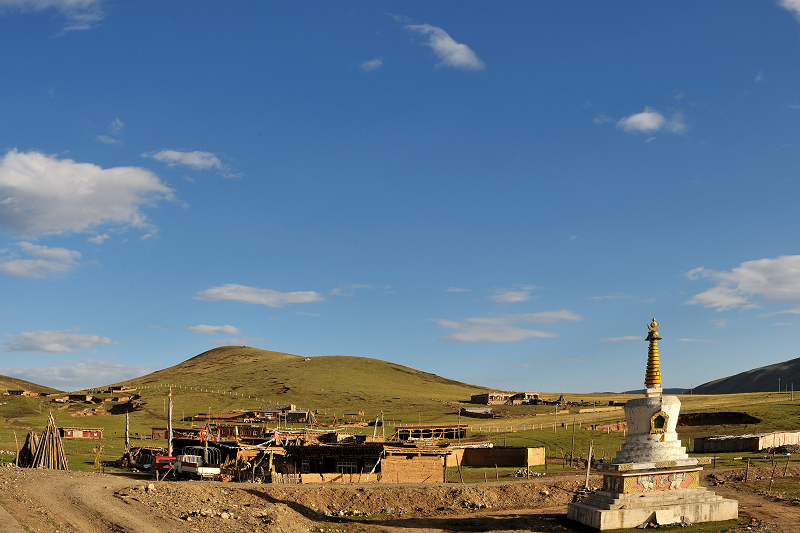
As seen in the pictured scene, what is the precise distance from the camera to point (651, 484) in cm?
3816

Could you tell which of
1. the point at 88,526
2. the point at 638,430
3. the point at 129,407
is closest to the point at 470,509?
the point at 638,430

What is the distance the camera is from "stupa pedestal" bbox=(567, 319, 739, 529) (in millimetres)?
37125

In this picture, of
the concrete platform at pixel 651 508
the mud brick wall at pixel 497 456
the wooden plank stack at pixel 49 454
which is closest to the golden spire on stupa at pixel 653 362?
the concrete platform at pixel 651 508

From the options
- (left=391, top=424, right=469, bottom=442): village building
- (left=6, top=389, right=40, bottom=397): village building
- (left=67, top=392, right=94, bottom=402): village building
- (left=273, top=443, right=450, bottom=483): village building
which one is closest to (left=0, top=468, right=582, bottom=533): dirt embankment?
(left=273, top=443, right=450, bottom=483): village building

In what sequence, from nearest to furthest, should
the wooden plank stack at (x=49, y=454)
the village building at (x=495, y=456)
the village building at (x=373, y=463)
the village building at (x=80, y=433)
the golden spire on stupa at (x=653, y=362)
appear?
the golden spire on stupa at (x=653, y=362) < the wooden plank stack at (x=49, y=454) < the village building at (x=373, y=463) < the village building at (x=495, y=456) < the village building at (x=80, y=433)

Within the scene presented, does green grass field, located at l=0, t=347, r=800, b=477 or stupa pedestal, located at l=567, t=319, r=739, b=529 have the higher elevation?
stupa pedestal, located at l=567, t=319, r=739, b=529

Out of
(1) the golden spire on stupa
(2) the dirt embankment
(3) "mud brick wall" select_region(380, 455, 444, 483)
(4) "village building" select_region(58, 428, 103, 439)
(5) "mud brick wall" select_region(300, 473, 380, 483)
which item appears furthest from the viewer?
(4) "village building" select_region(58, 428, 103, 439)

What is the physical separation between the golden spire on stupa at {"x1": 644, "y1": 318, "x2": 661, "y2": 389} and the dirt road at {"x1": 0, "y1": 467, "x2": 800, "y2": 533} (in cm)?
842

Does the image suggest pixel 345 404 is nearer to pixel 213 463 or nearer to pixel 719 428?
pixel 719 428

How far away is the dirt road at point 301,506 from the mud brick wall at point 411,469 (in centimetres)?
388

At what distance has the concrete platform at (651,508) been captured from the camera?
36.7 metres

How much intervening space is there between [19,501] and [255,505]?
1244cm

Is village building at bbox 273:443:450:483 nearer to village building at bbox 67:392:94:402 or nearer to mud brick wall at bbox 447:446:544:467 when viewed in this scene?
mud brick wall at bbox 447:446:544:467

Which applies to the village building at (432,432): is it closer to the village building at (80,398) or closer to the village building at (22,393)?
the village building at (80,398)
